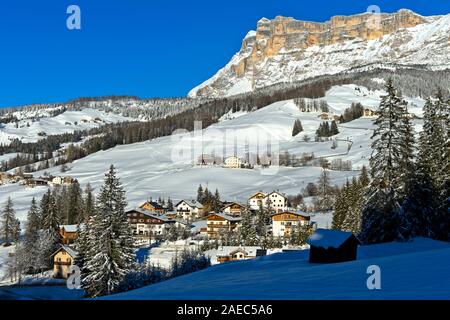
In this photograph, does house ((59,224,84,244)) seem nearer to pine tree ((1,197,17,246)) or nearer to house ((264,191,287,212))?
pine tree ((1,197,17,246))

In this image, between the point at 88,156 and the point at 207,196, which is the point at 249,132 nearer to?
the point at 88,156

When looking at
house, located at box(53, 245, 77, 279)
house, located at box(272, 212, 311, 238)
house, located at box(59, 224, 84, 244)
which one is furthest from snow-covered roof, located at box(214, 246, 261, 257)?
house, located at box(59, 224, 84, 244)

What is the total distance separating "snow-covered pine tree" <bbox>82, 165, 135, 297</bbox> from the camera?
3388 cm

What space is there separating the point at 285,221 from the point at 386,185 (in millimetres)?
41914

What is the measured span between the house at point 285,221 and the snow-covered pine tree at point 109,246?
123 feet

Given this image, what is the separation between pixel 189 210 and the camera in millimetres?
93000

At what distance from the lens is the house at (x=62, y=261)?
55125 millimetres

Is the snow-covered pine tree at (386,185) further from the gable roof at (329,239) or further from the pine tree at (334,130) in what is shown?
the pine tree at (334,130)

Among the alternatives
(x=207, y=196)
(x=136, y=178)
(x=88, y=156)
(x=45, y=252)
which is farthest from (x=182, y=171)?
(x=45, y=252)

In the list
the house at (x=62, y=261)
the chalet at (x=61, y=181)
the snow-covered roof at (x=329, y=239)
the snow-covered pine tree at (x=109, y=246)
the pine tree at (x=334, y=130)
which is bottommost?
→ the house at (x=62, y=261)

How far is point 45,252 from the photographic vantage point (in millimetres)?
59375

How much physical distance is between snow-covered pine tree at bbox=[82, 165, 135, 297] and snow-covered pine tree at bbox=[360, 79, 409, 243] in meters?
15.8

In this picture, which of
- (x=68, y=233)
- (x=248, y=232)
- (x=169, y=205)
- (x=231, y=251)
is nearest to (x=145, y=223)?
(x=68, y=233)

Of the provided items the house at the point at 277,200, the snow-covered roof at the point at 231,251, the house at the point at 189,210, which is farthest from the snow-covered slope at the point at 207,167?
the snow-covered roof at the point at 231,251
